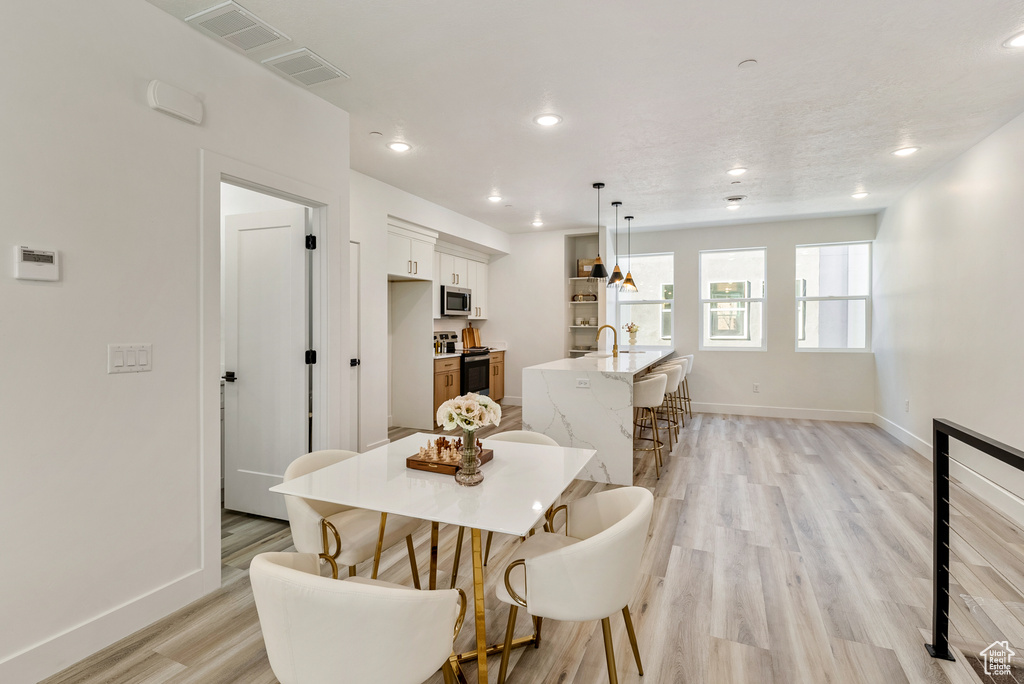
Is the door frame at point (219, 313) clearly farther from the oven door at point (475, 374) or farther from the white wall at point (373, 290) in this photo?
the oven door at point (475, 374)

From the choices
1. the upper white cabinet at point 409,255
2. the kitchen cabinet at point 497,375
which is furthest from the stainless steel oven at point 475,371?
the upper white cabinet at point 409,255

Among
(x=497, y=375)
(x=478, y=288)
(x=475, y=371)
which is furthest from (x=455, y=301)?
(x=497, y=375)

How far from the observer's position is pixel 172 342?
2.15 metres

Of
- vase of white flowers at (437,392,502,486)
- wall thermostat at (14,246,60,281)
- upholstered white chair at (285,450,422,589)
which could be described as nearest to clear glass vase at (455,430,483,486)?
vase of white flowers at (437,392,502,486)

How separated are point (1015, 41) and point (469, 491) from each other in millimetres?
3399

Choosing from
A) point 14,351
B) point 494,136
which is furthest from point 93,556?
point 494,136

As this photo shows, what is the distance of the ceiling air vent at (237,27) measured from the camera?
6.89 ft

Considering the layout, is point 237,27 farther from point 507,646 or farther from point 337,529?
point 507,646

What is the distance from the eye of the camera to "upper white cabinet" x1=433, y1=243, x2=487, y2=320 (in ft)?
20.5

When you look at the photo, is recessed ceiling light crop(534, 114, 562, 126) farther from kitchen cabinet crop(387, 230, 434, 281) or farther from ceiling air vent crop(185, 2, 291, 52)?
kitchen cabinet crop(387, 230, 434, 281)

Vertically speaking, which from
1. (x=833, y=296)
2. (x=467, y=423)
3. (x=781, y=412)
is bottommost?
(x=781, y=412)

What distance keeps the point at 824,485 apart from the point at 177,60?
4963mm

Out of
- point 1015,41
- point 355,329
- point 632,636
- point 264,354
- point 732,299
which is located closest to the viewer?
point 632,636

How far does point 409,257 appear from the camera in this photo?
17.5ft
